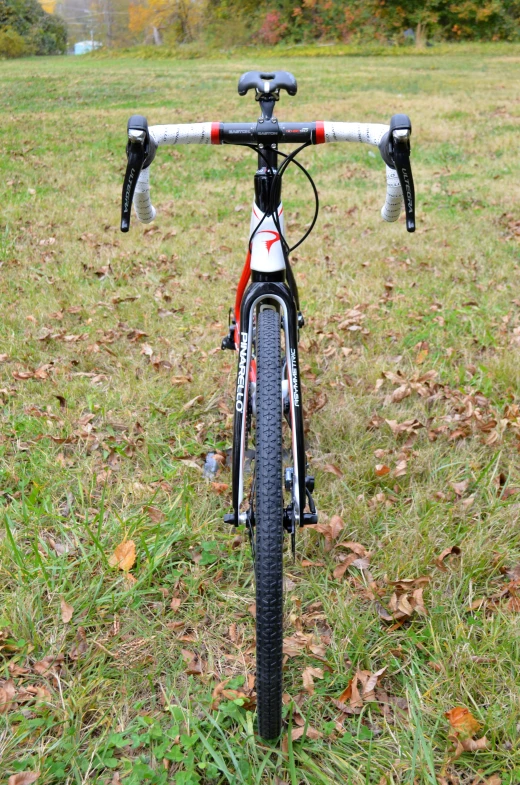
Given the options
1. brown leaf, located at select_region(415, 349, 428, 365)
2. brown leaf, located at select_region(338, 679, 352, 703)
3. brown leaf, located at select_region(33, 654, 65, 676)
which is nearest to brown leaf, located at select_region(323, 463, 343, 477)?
brown leaf, located at select_region(338, 679, 352, 703)

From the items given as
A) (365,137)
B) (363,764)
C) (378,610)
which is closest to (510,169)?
(365,137)

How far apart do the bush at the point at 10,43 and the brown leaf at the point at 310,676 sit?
5402 cm

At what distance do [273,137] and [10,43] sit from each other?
53796 mm

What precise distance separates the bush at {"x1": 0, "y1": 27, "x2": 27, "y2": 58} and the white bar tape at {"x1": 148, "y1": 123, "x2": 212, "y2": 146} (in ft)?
173

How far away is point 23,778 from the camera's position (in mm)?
1844

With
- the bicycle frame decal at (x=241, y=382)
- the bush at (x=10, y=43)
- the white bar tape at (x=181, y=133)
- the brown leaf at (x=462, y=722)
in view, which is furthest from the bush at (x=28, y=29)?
the brown leaf at (x=462, y=722)

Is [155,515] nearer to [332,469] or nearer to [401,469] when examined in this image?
[332,469]

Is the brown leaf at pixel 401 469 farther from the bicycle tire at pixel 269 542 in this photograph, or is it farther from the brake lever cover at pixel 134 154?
the brake lever cover at pixel 134 154

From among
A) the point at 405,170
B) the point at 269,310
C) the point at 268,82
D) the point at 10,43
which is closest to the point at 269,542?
the point at 269,310

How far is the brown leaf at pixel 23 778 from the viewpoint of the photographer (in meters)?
1.83

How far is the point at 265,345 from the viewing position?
82.4 inches

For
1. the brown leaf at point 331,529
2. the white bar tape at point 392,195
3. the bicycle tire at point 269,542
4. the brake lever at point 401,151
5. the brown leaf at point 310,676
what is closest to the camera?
the bicycle tire at point 269,542

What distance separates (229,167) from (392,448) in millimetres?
7965

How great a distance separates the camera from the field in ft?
6.55
